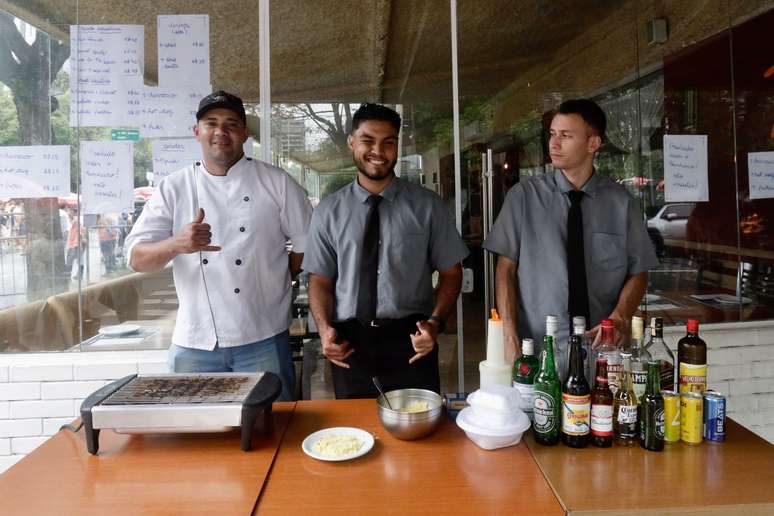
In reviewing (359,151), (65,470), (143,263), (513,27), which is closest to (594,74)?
(513,27)

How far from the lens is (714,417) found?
5.05 feet

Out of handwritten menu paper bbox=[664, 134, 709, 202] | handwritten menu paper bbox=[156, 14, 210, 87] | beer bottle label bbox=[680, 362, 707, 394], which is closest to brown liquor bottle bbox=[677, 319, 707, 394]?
beer bottle label bbox=[680, 362, 707, 394]

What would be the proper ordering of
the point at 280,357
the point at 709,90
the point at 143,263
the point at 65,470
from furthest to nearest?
the point at 709,90 < the point at 280,357 < the point at 143,263 < the point at 65,470

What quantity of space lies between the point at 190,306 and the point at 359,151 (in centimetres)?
95

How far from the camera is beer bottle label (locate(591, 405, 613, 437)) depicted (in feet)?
4.94

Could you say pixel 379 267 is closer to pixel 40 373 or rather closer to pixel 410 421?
pixel 410 421

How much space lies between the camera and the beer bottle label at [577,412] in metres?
1.50

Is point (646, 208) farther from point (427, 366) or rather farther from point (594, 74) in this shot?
point (427, 366)

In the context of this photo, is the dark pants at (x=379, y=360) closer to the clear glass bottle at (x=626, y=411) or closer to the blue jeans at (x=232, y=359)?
the blue jeans at (x=232, y=359)

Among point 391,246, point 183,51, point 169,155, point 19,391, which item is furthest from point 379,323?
point 19,391

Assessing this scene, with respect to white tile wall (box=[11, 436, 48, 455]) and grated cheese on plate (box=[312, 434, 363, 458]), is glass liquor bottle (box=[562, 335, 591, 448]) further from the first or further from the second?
white tile wall (box=[11, 436, 48, 455])

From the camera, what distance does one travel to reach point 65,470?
1.47 m

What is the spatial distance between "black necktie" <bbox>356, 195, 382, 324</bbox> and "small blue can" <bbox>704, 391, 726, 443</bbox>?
1.18 metres

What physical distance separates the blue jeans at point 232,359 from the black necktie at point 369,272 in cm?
44
